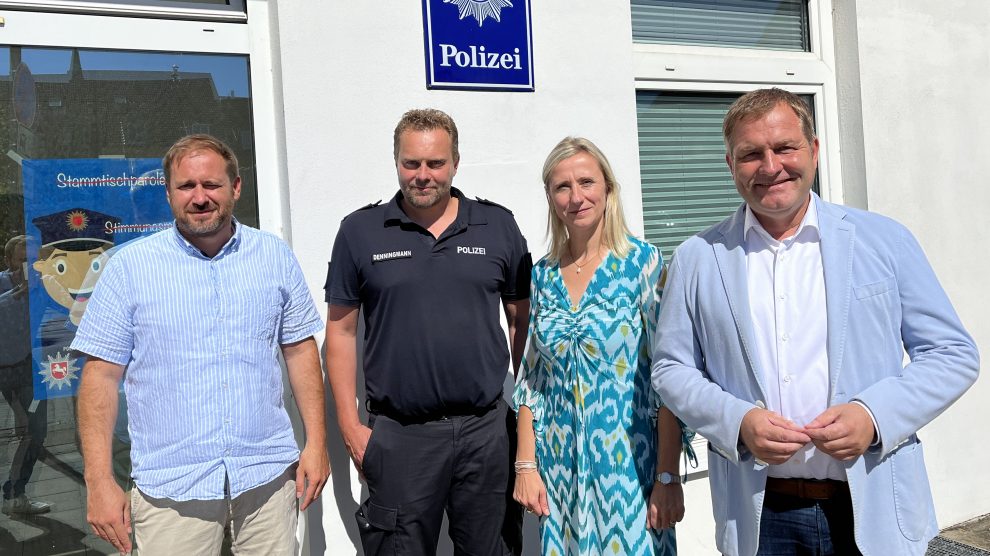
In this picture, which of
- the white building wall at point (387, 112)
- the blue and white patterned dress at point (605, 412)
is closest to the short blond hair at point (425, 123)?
the white building wall at point (387, 112)

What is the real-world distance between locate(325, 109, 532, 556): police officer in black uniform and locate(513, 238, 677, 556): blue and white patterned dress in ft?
1.07

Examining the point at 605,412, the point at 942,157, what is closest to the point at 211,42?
the point at 605,412

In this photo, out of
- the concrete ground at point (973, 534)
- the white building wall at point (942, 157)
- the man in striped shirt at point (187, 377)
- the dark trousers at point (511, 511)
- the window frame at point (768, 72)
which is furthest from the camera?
the white building wall at point (942, 157)

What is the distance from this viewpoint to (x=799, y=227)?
2027 millimetres

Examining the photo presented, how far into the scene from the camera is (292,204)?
3.05 m

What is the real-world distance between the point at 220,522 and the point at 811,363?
180 cm

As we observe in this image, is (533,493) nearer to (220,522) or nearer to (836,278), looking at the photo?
(220,522)

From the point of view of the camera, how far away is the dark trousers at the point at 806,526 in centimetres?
191

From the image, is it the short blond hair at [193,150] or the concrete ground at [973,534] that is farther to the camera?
the concrete ground at [973,534]

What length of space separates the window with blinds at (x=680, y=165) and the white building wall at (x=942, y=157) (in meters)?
0.80

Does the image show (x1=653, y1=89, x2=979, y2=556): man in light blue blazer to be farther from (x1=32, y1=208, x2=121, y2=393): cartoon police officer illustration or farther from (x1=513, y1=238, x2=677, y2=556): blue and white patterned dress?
(x1=32, y1=208, x2=121, y2=393): cartoon police officer illustration

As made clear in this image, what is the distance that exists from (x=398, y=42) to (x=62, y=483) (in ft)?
7.09

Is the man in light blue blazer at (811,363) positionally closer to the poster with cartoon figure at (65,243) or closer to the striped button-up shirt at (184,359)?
the striped button-up shirt at (184,359)

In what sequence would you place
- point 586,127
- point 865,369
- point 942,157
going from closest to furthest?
point 865,369 → point 586,127 → point 942,157
